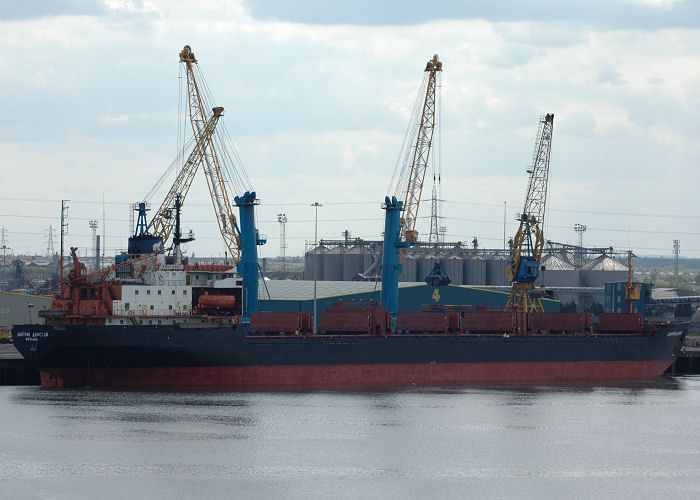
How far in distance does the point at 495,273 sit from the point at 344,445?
86598 mm

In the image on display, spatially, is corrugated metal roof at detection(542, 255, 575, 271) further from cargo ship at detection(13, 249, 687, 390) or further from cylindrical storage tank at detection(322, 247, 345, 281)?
cargo ship at detection(13, 249, 687, 390)

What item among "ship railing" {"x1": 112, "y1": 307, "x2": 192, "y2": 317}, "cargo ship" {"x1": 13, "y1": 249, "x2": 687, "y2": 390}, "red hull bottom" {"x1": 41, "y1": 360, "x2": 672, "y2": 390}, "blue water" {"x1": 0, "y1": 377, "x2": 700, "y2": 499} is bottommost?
"blue water" {"x1": 0, "y1": 377, "x2": 700, "y2": 499}

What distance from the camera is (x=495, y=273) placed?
131125 millimetres

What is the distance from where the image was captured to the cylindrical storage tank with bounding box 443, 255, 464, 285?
13025 centimetres

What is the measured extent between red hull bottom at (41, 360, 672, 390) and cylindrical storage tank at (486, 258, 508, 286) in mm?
57032

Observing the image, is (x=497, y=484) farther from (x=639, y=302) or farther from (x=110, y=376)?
(x=639, y=302)

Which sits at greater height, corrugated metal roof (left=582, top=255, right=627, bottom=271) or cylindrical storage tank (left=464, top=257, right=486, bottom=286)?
corrugated metal roof (left=582, top=255, right=627, bottom=271)

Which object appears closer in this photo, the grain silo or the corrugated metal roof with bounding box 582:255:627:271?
the grain silo

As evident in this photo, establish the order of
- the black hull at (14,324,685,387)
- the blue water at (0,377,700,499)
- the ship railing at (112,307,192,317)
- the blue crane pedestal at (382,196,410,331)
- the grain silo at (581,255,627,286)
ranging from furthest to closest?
the grain silo at (581,255,627,286), the blue crane pedestal at (382,196,410,331), the ship railing at (112,307,192,317), the black hull at (14,324,685,387), the blue water at (0,377,700,499)

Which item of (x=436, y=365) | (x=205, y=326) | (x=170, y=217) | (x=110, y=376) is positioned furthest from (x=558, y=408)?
(x=170, y=217)

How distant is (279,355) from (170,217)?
2327 cm

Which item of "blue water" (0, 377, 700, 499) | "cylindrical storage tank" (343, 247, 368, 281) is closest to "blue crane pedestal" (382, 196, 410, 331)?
"blue water" (0, 377, 700, 499)

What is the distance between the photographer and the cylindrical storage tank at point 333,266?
13612cm

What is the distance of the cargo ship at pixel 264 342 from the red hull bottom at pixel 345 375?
0.20 ft
